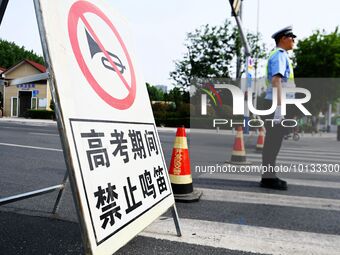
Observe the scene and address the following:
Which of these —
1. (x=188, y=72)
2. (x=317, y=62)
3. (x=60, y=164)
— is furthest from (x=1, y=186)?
(x=317, y=62)

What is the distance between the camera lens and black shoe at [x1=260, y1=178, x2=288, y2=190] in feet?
14.4

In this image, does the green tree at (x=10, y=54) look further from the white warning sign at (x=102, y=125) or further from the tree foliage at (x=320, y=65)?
the white warning sign at (x=102, y=125)

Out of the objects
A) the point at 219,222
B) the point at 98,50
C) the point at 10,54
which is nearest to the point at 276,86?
the point at 219,222

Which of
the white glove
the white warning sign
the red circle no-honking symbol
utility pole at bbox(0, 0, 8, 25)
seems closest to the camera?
the white warning sign

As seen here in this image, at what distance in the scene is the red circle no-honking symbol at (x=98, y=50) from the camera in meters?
1.87

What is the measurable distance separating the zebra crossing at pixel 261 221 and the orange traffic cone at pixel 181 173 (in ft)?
0.54

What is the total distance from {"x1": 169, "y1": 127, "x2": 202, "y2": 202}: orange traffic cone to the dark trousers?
134 centimetres

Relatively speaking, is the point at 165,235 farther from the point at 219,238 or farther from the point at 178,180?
the point at 178,180

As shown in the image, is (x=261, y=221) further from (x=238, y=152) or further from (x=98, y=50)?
(x=238, y=152)

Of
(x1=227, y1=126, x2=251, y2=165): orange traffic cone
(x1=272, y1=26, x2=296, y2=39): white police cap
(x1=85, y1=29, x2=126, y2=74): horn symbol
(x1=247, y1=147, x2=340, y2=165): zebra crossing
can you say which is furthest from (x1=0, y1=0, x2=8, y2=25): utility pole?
(x1=247, y1=147, x2=340, y2=165): zebra crossing

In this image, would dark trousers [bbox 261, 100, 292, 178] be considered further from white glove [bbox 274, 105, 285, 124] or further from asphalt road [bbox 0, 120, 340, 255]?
asphalt road [bbox 0, 120, 340, 255]

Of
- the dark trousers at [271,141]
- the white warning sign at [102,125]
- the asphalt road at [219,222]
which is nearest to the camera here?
the white warning sign at [102,125]

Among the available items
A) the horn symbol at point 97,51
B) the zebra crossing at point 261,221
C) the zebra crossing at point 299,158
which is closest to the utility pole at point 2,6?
the horn symbol at point 97,51

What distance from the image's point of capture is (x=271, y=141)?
443cm
